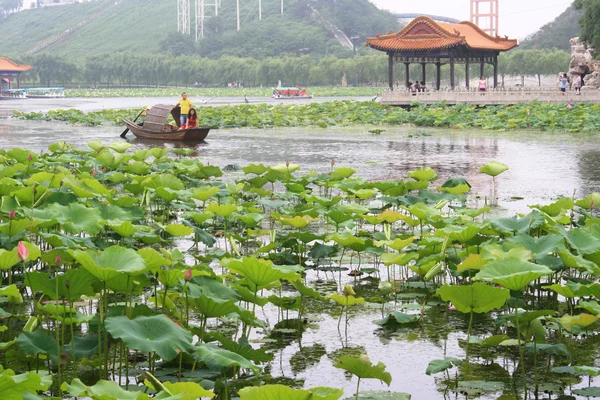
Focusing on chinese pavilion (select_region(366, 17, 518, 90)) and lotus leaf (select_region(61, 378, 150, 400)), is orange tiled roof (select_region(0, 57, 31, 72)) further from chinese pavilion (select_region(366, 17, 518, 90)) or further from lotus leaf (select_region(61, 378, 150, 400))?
lotus leaf (select_region(61, 378, 150, 400))

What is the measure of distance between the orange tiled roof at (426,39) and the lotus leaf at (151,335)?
26.0 meters

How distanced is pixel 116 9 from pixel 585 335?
13974cm

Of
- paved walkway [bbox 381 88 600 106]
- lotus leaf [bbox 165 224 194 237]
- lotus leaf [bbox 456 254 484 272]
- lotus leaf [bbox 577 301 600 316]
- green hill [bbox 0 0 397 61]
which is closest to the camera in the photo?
lotus leaf [bbox 577 301 600 316]

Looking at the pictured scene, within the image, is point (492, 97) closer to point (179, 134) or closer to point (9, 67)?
point (179, 134)

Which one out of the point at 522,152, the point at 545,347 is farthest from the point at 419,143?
the point at 545,347

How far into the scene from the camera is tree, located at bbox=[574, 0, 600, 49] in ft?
79.5

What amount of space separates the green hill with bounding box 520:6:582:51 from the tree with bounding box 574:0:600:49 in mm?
50309

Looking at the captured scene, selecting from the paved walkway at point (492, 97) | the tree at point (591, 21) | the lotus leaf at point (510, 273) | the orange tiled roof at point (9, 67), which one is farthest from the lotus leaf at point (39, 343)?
the orange tiled roof at point (9, 67)

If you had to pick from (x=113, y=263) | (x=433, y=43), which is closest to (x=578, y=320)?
(x=113, y=263)

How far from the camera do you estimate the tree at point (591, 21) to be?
24.2 meters

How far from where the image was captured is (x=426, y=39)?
29094 mm

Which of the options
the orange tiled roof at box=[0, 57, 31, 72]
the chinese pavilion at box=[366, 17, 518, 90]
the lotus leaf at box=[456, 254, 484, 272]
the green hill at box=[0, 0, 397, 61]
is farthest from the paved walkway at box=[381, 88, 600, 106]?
the green hill at box=[0, 0, 397, 61]

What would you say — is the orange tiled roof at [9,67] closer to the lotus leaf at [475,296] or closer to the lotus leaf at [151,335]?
the lotus leaf at [475,296]

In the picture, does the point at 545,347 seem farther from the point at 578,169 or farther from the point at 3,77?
the point at 3,77
